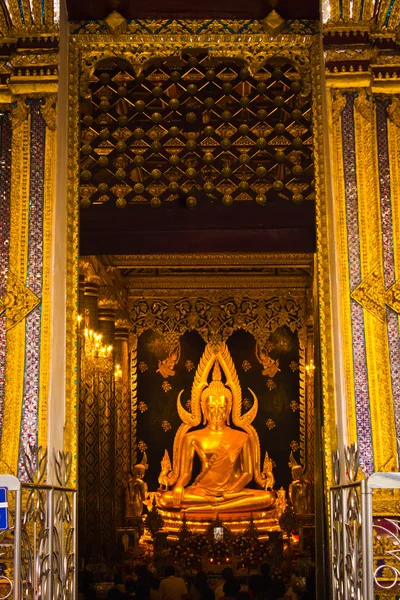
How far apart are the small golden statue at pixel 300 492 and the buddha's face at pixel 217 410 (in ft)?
3.74

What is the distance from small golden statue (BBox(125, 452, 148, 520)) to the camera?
11305 mm

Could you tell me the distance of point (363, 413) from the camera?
5418 millimetres

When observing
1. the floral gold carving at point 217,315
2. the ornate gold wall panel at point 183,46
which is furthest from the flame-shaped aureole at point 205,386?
the ornate gold wall panel at point 183,46

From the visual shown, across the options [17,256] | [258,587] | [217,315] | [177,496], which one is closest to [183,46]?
[17,256]

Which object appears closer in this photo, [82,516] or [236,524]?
[82,516]

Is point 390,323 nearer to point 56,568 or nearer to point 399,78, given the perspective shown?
point 399,78

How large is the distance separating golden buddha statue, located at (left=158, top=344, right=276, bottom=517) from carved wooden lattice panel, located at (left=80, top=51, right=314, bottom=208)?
18.7 feet

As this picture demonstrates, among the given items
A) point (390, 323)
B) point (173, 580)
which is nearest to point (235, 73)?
point (390, 323)

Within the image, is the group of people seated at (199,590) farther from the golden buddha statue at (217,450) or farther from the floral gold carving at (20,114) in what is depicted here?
the floral gold carving at (20,114)

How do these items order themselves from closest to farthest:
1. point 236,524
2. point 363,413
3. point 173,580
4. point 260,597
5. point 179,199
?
point 363,413, point 179,199, point 260,597, point 173,580, point 236,524

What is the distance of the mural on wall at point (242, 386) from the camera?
11992 millimetres

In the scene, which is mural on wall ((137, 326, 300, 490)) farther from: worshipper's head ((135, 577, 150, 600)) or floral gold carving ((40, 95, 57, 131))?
floral gold carving ((40, 95, 57, 131))

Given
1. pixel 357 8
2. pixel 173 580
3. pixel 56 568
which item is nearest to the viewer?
pixel 56 568

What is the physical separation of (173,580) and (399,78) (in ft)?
15.3
